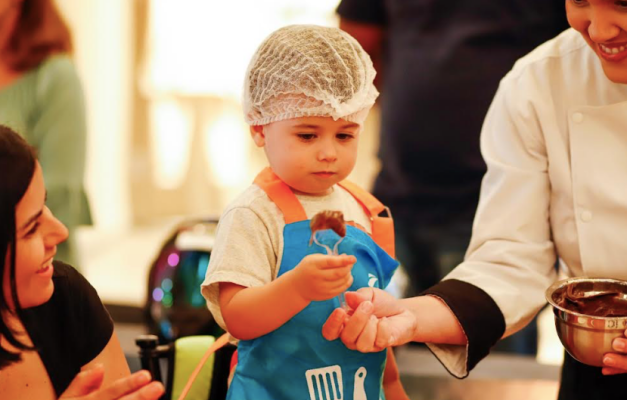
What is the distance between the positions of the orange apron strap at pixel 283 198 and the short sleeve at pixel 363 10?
1.50 m

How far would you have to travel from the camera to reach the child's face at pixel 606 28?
1102 mm

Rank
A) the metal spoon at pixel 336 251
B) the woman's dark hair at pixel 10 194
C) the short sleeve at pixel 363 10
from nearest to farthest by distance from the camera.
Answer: the woman's dark hair at pixel 10 194 < the metal spoon at pixel 336 251 < the short sleeve at pixel 363 10

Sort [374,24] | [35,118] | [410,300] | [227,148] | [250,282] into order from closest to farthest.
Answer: [250,282] → [410,300] → [35,118] → [374,24] → [227,148]

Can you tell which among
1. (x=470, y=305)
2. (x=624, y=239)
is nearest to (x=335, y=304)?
(x=470, y=305)

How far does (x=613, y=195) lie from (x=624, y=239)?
2.8 inches

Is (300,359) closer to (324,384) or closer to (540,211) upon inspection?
(324,384)

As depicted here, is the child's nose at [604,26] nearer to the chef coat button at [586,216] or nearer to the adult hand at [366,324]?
the chef coat button at [586,216]

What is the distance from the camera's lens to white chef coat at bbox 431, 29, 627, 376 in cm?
127

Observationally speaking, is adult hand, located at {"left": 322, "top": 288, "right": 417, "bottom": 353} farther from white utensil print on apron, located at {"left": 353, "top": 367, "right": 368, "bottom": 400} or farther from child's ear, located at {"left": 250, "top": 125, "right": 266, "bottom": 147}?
child's ear, located at {"left": 250, "top": 125, "right": 266, "bottom": 147}

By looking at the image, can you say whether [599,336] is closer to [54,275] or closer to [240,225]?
[240,225]

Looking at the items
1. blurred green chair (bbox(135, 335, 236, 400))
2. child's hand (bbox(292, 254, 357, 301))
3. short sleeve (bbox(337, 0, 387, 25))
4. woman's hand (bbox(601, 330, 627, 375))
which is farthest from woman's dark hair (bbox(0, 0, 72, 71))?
woman's hand (bbox(601, 330, 627, 375))

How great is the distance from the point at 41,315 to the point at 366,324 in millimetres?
433

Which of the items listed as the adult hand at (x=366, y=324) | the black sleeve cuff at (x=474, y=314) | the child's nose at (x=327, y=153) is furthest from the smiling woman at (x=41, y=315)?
A: the black sleeve cuff at (x=474, y=314)

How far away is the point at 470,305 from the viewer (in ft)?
4.24
